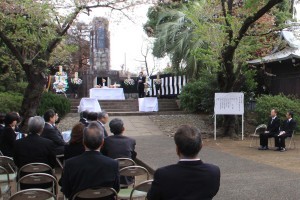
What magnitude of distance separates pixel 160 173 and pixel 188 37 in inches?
742

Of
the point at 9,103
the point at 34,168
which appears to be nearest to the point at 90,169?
the point at 34,168

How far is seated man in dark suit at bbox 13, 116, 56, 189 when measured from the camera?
5.35 metres

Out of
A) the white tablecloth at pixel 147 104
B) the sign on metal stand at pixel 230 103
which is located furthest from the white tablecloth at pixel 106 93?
the sign on metal stand at pixel 230 103

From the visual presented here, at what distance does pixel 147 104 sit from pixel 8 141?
13.7 metres

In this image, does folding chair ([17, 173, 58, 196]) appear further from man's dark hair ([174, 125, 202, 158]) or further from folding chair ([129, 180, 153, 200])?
man's dark hair ([174, 125, 202, 158])

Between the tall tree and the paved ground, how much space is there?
3627mm

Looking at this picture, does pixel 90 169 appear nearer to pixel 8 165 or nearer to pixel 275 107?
pixel 8 165

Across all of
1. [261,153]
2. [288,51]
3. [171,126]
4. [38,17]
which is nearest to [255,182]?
[261,153]

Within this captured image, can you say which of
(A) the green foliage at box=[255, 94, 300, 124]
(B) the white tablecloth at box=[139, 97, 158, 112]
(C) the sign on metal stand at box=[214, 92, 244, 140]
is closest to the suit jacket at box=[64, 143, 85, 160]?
(C) the sign on metal stand at box=[214, 92, 244, 140]

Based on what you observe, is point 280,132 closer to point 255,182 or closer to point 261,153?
point 261,153

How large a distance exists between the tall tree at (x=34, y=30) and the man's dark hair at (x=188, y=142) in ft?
25.9

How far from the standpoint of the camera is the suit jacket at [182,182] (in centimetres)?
303

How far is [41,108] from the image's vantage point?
1540 cm

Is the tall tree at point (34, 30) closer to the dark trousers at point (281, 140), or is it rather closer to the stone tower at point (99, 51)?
the dark trousers at point (281, 140)
